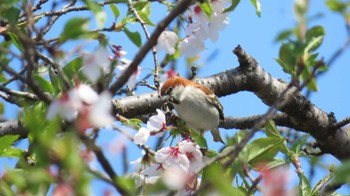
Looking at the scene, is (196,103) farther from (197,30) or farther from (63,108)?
(63,108)

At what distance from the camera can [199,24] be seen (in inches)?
120

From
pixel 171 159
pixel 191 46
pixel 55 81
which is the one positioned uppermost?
pixel 55 81

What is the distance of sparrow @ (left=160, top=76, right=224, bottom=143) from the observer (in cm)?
406

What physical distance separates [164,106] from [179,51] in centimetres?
56

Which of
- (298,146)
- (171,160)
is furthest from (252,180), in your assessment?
(298,146)

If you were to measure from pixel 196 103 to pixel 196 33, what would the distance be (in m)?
1.49

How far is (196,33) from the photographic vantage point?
3.06 meters

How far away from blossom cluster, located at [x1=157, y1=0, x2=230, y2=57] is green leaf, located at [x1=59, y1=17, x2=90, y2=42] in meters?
1.66

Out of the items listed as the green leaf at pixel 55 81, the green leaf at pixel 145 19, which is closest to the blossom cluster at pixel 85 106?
the green leaf at pixel 55 81

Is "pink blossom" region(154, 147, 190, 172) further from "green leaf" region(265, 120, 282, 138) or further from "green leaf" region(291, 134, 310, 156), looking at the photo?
"green leaf" region(291, 134, 310, 156)

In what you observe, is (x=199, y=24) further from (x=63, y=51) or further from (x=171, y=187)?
(x=171, y=187)

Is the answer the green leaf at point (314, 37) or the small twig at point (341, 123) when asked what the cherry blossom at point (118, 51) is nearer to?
the green leaf at point (314, 37)

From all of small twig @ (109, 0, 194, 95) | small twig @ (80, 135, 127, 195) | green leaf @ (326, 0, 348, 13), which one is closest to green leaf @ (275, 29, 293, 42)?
Answer: green leaf @ (326, 0, 348, 13)

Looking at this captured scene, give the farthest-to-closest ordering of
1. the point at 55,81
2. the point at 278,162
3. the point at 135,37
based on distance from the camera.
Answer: the point at 278,162, the point at 55,81, the point at 135,37
